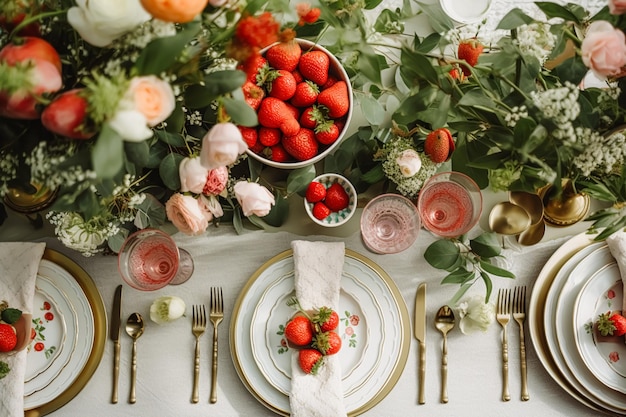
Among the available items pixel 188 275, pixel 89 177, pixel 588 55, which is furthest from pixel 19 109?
pixel 588 55

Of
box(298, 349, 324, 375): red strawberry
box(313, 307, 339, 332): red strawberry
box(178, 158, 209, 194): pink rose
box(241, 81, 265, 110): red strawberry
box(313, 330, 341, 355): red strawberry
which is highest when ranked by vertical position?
box(241, 81, 265, 110): red strawberry

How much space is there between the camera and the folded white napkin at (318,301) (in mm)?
1297

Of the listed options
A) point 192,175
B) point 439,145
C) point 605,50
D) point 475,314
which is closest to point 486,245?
point 475,314

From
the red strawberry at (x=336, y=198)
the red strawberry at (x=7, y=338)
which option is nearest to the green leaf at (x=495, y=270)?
the red strawberry at (x=336, y=198)

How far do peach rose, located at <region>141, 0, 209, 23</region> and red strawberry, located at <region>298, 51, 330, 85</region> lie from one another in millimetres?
548

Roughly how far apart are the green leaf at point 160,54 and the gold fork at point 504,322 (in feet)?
3.26

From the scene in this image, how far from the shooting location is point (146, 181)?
1.32 metres

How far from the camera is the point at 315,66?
1.22m

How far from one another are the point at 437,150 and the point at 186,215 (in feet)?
1.89

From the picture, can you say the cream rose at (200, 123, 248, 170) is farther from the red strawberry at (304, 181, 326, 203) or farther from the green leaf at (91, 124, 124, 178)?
the red strawberry at (304, 181, 326, 203)

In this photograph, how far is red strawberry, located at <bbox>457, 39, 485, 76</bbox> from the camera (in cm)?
129

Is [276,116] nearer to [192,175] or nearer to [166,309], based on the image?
[192,175]

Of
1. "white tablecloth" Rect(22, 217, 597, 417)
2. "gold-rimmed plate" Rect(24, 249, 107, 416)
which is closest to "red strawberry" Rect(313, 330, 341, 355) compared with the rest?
"white tablecloth" Rect(22, 217, 597, 417)

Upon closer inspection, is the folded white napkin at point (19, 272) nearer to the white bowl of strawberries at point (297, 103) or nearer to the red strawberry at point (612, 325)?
the white bowl of strawberries at point (297, 103)
